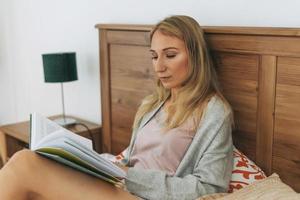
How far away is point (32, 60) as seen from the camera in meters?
2.84

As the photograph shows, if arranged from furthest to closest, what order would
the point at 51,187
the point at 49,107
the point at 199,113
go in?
the point at 49,107
the point at 199,113
the point at 51,187

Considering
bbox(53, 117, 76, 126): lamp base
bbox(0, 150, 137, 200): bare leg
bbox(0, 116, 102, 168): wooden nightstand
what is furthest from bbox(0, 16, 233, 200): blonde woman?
bbox(53, 117, 76, 126): lamp base

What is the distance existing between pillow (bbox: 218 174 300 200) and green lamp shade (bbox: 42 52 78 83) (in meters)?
1.23

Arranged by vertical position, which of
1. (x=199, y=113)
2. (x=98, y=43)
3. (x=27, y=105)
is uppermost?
(x=98, y=43)

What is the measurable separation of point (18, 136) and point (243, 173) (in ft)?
4.05

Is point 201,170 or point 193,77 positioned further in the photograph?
point 193,77

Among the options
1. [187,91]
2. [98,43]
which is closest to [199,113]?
[187,91]

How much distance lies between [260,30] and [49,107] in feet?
5.45

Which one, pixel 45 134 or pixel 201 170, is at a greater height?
pixel 45 134

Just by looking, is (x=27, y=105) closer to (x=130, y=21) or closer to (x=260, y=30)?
(x=130, y=21)

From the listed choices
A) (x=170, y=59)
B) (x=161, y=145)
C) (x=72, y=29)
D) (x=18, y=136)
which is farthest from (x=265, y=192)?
(x=72, y=29)

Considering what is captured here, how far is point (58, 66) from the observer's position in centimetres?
221

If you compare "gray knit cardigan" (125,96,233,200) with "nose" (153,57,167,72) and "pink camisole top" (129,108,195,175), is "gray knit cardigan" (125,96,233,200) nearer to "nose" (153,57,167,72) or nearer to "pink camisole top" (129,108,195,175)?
"pink camisole top" (129,108,195,175)

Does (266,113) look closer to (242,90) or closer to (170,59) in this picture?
(242,90)
